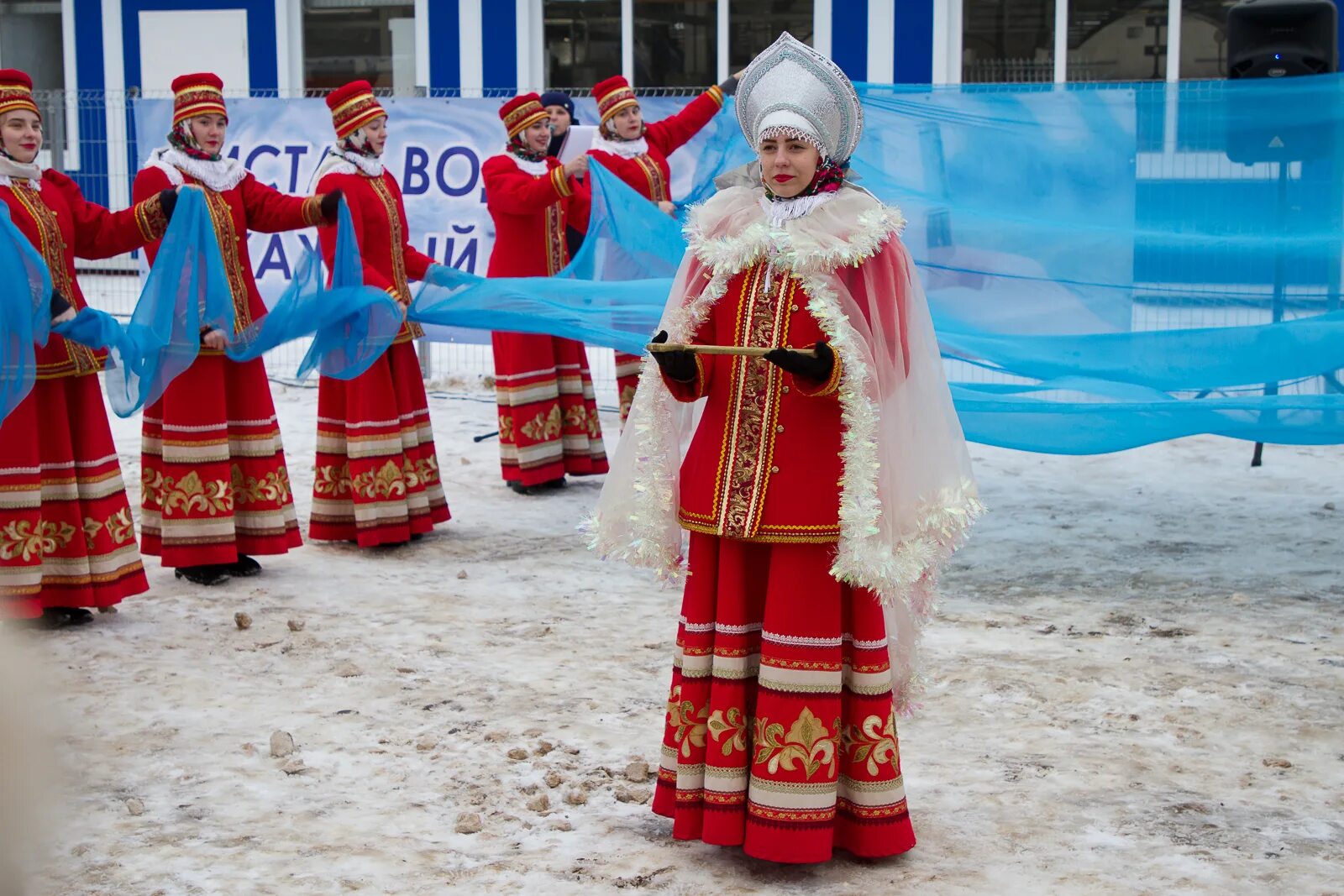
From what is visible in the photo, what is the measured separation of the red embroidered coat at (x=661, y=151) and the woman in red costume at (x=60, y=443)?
8.25 feet

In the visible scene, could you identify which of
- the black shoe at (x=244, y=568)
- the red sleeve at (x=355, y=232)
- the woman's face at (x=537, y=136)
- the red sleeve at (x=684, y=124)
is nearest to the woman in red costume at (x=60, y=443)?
the black shoe at (x=244, y=568)

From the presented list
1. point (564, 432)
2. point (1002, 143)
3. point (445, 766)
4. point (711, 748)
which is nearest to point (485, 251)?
point (564, 432)

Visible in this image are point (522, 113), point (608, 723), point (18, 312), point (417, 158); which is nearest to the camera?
point (608, 723)

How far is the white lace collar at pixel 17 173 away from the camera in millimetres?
4980

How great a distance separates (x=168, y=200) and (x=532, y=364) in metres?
2.21

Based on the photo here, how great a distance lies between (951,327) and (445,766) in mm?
Result: 2810

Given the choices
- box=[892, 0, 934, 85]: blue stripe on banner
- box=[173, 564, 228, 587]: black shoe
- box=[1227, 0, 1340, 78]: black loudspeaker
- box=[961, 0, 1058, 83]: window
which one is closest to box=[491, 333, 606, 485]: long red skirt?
box=[173, 564, 228, 587]: black shoe

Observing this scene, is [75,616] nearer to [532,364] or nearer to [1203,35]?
[532,364]

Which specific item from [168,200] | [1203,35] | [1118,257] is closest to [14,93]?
[168,200]

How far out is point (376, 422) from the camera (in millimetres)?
6145

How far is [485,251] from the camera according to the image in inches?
366

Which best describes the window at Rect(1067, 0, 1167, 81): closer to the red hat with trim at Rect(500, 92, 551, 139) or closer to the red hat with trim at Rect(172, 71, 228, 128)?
the red hat with trim at Rect(500, 92, 551, 139)

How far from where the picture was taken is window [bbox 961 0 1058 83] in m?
13.9

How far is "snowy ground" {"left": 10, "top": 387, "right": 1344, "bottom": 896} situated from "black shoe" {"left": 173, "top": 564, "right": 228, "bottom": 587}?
0.23ft
